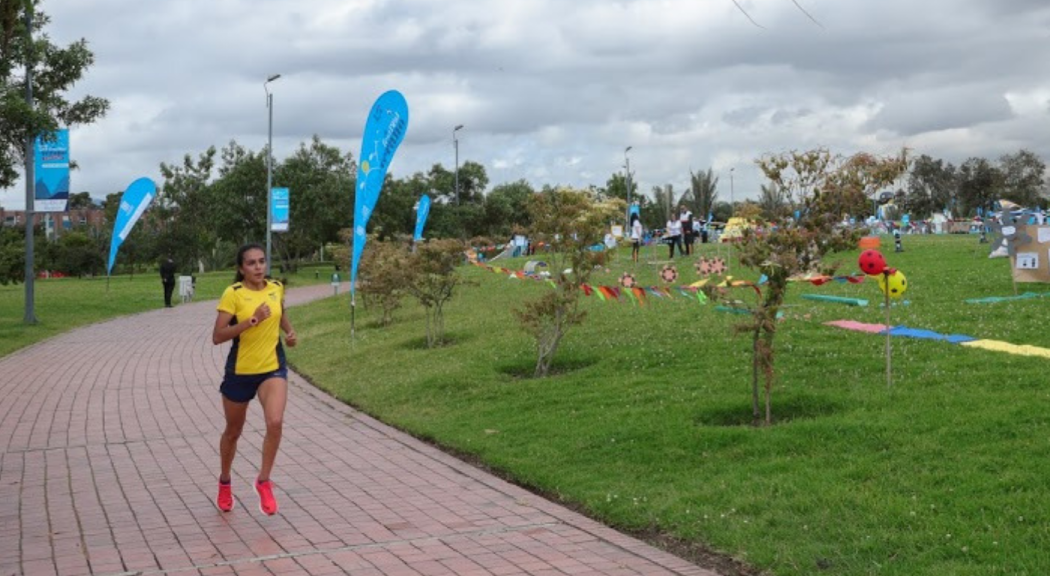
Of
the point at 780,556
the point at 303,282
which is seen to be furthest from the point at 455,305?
the point at 303,282

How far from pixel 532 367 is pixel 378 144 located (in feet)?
11.9

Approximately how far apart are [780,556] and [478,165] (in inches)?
2633

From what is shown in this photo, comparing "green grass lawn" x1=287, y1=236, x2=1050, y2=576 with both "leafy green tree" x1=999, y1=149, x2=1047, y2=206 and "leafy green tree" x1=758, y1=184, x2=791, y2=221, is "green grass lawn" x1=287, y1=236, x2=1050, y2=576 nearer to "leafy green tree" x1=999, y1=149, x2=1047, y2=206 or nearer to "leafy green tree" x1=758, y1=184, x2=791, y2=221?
"leafy green tree" x1=758, y1=184, x2=791, y2=221

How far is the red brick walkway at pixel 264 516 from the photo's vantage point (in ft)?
20.2

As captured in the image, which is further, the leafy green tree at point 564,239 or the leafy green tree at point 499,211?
the leafy green tree at point 499,211

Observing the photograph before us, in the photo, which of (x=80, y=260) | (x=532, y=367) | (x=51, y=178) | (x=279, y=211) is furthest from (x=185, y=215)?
(x=532, y=367)

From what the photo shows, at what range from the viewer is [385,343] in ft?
59.2

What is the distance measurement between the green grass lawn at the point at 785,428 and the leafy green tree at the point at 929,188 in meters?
48.9

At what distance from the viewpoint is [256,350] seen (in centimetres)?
714

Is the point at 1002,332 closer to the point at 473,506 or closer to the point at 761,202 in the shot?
the point at 761,202

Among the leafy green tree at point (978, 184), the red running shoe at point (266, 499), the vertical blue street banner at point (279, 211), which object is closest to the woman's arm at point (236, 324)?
the red running shoe at point (266, 499)

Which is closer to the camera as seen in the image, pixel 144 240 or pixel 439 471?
pixel 439 471

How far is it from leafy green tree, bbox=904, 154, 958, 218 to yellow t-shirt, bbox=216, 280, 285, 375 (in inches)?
2310

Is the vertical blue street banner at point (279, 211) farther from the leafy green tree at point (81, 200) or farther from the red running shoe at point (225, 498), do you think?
the leafy green tree at point (81, 200)
